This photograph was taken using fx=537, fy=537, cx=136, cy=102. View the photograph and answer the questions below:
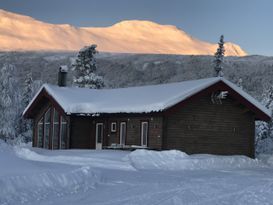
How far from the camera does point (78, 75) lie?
193ft

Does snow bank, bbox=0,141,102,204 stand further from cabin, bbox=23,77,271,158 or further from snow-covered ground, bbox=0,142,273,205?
cabin, bbox=23,77,271,158

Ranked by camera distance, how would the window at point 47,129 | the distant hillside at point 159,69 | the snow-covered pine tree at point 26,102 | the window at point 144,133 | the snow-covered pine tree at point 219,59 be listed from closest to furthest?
the window at point 144,133 < the window at point 47,129 < the snow-covered pine tree at point 26,102 < the snow-covered pine tree at point 219,59 < the distant hillside at point 159,69

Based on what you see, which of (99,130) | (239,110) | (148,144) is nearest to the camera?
(148,144)

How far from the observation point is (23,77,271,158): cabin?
28.0 m

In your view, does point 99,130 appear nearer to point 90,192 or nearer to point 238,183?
point 238,183

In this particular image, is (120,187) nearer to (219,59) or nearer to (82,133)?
(82,133)

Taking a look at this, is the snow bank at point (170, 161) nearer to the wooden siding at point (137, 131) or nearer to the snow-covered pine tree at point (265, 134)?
the wooden siding at point (137, 131)

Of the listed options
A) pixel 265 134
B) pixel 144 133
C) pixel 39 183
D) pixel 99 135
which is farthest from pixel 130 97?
pixel 265 134

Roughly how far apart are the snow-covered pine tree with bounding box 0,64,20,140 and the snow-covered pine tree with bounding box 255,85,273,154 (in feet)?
68.8

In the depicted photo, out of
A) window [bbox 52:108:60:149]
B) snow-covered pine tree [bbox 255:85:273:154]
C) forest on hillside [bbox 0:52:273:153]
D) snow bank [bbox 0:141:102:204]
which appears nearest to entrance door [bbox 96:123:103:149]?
window [bbox 52:108:60:149]

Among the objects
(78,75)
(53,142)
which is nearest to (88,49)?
(78,75)

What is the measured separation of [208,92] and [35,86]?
94.6 feet

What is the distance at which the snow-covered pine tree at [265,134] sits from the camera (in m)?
48.1

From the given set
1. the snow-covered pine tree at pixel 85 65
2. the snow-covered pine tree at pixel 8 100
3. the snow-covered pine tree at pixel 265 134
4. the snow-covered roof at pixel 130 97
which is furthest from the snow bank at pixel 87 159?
the snow-covered pine tree at pixel 85 65
